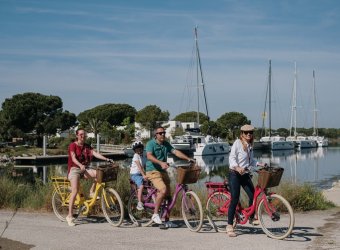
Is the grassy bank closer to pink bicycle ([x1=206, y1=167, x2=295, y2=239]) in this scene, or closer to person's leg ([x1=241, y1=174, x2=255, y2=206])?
pink bicycle ([x1=206, y1=167, x2=295, y2=239])

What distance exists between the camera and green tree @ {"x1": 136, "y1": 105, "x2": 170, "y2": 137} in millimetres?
86938

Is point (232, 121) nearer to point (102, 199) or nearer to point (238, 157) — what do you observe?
point (102, 199)

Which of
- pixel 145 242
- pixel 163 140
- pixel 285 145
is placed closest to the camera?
pixel 145 242

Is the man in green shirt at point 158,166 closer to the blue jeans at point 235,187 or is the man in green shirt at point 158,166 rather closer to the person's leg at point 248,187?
the blue jeans at point 235,187

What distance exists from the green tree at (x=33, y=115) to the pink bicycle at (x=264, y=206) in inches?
2807

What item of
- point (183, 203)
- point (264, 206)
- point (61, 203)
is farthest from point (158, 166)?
point (61, 203)

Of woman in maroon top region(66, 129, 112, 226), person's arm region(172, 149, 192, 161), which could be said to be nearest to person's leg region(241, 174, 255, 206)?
person's arm region(172, 149, 192, 161)

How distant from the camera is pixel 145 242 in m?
7.07

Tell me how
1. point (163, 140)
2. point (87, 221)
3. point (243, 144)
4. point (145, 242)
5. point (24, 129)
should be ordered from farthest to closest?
point (24, 129)
point (87, 221)
point (163, 140)
point (243, 144)
point (145, 242)

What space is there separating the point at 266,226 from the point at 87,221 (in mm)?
3295

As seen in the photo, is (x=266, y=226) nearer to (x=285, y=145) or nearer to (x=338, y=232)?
(x=338, y=232)

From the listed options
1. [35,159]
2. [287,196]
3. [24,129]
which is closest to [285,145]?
[24,129]

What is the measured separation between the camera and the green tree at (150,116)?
285ft

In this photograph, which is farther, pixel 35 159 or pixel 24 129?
pixel 24 129
